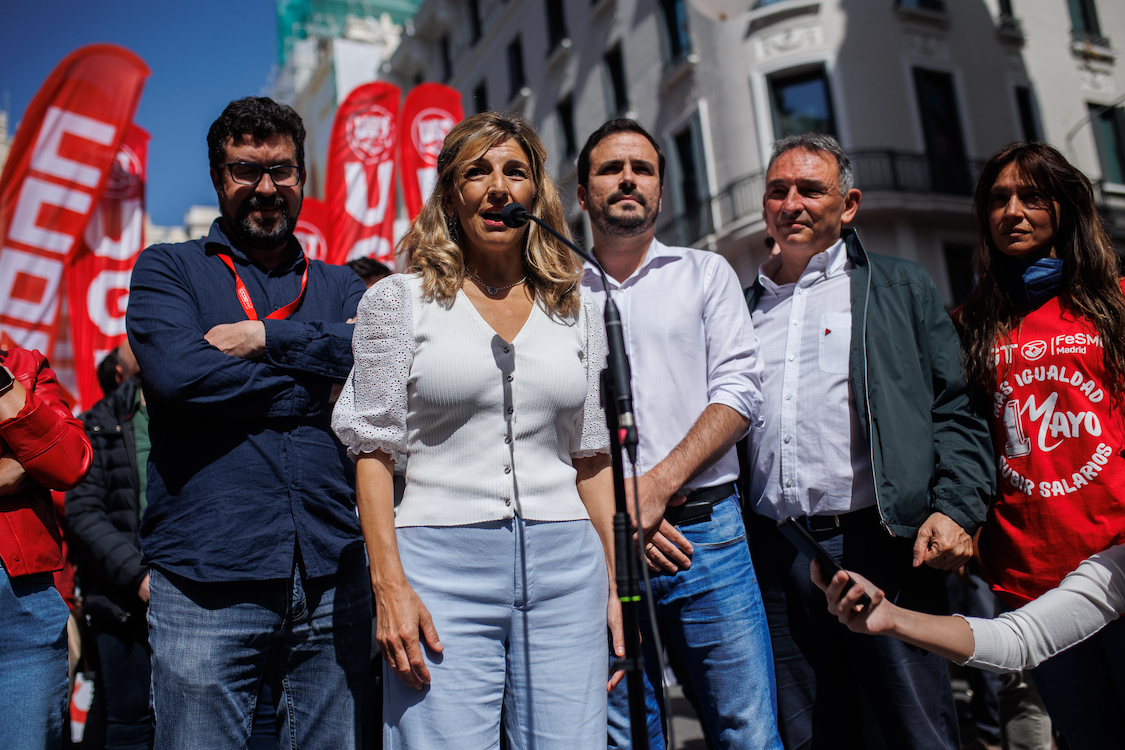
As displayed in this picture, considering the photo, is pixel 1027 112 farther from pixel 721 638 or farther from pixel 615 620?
pixel 615 620

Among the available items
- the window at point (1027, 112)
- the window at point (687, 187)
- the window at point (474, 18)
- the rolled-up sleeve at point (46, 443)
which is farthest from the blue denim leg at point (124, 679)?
the window at point (474, 18)

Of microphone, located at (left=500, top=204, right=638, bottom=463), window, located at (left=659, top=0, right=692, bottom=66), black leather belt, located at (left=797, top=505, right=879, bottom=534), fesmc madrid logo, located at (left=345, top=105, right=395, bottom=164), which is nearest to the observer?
microphone, located at (left=500, top=204, right=638, bottom=463)

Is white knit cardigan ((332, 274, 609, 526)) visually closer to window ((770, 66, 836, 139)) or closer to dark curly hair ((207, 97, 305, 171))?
dark curly hair ((207, 97, 305, 171))

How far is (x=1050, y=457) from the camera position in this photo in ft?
8.57

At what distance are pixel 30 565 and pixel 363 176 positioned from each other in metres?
6.86

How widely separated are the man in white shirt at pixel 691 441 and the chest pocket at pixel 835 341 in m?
0.31

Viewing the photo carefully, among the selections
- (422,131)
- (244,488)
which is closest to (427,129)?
(422,131)

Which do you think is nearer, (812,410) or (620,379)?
(620,379)

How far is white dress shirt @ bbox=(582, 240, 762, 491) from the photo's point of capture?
8.84ft

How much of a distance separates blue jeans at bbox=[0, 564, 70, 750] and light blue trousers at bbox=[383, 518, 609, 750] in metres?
1.20

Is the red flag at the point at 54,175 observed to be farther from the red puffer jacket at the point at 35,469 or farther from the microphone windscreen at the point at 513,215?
the microphone windscreen at the point at 513,215

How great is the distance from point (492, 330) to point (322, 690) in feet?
3.80

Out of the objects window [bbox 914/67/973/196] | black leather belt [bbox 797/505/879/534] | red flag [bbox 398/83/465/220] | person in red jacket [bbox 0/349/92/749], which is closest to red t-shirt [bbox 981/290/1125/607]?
black leather belt [bbox 797/505/879/534]

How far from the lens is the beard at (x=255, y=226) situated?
2.55 meters
